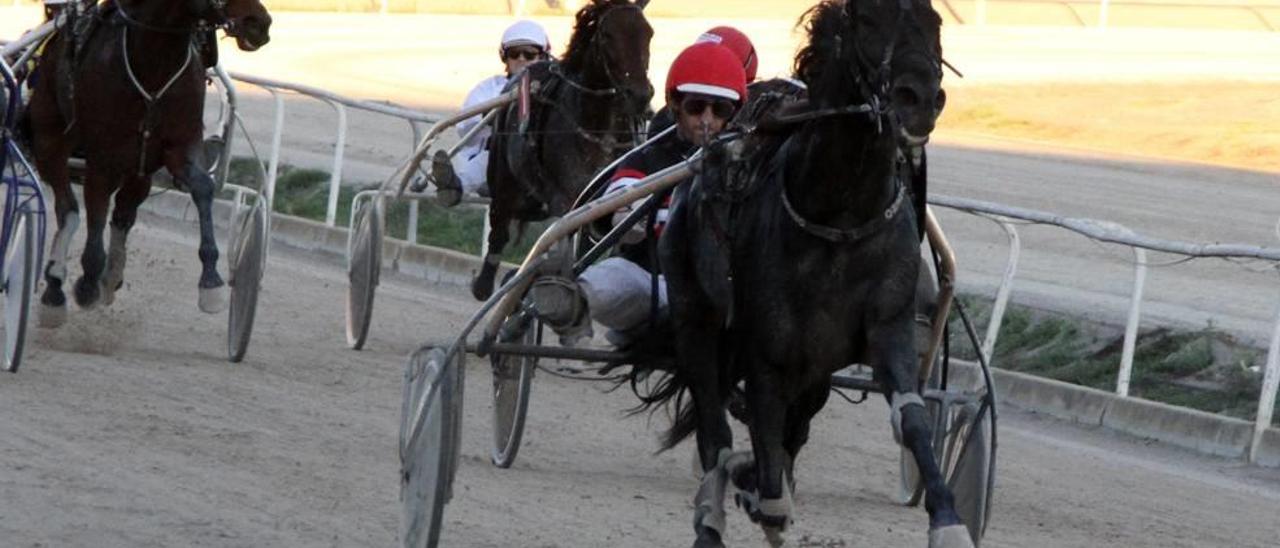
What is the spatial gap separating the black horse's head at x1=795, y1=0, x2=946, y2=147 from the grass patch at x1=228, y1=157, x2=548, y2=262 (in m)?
8.48

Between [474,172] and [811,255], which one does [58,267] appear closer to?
[474,172]

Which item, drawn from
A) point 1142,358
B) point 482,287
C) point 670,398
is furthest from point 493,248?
point 670,398

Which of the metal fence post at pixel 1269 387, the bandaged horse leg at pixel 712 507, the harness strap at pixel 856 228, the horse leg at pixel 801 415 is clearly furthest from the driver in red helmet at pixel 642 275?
the metal fence post at pixel 1269 387

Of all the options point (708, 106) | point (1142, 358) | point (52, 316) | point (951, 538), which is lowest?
point (52, 316)

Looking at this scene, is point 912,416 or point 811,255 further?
point 811,255

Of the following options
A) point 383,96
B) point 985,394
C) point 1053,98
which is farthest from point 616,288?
point 1053,98

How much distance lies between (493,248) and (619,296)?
4843 millimetres

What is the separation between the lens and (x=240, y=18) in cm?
952

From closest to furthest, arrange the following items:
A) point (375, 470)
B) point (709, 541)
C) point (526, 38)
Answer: point (709, 541) < point (375, 470) < point (526, 38)

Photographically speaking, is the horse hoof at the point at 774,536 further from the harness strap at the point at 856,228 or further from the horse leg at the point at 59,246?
the horse leg at the point at 59,246

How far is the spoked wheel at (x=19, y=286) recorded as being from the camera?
29.8 ft

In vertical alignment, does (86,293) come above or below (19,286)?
below

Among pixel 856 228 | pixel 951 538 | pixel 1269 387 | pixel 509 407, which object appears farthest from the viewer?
pixel 1269 387

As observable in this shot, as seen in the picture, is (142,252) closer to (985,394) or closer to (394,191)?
(394,191)
